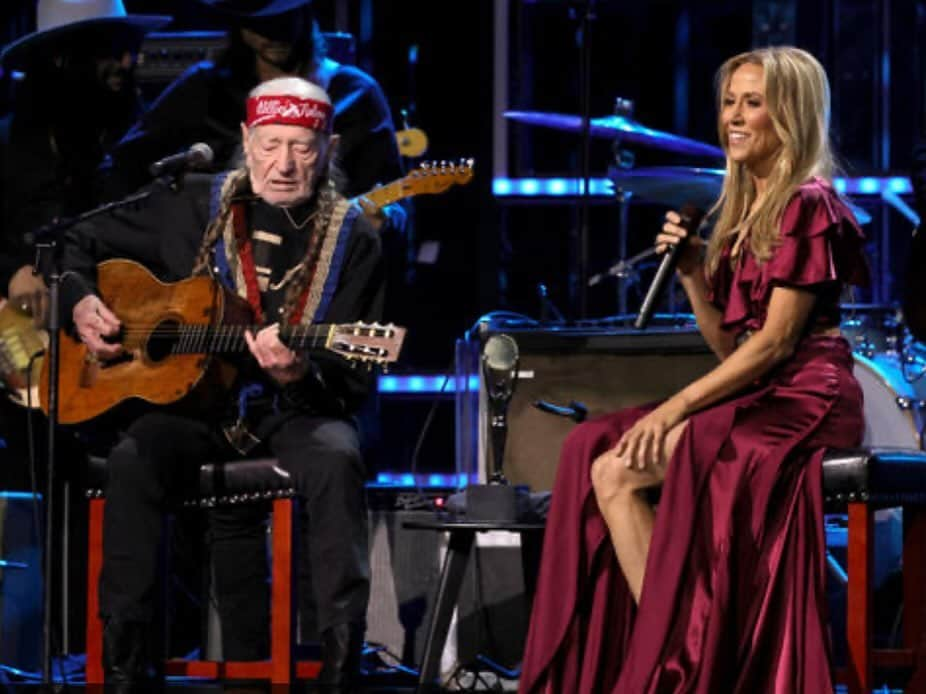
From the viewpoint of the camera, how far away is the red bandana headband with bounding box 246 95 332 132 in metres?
5.00

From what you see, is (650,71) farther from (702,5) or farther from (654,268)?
(654,268)

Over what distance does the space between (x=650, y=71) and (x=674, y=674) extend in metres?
4.01

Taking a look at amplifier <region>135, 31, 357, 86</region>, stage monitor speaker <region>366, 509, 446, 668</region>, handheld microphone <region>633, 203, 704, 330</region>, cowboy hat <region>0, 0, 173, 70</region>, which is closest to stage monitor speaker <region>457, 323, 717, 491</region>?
stage monitor speaker <region>366, 509, 446, 668</region>

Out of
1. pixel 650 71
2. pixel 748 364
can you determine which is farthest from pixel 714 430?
pixel 650 71

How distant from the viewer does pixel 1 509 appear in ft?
18.4

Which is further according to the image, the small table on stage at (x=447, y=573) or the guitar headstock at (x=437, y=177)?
the guitar headstock at (x=437, y=177)

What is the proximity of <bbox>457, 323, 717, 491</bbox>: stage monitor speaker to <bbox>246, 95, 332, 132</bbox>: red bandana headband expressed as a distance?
87 centimetres

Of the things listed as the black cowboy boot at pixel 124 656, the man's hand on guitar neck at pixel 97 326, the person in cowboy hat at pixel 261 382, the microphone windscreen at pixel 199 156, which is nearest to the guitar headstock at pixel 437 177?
the person in cowboy hat at pixel 261 382

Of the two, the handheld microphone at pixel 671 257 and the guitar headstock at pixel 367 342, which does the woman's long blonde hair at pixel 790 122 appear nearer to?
the handheld microphone at pixel 671 257

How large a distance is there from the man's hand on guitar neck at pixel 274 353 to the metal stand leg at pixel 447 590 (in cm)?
61

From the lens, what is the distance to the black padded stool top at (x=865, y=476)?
13.4ft

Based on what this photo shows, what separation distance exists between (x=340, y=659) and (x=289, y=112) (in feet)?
5.18

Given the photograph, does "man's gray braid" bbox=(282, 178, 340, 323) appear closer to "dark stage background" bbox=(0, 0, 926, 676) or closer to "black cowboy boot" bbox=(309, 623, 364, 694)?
"black cowboy boot" bbox=(309, 623, 364, 694)

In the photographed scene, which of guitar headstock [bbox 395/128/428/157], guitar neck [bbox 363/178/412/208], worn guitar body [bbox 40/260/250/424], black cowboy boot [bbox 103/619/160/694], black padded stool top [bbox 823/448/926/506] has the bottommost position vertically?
black cowboy boot [bbox 103/619/160/694]
